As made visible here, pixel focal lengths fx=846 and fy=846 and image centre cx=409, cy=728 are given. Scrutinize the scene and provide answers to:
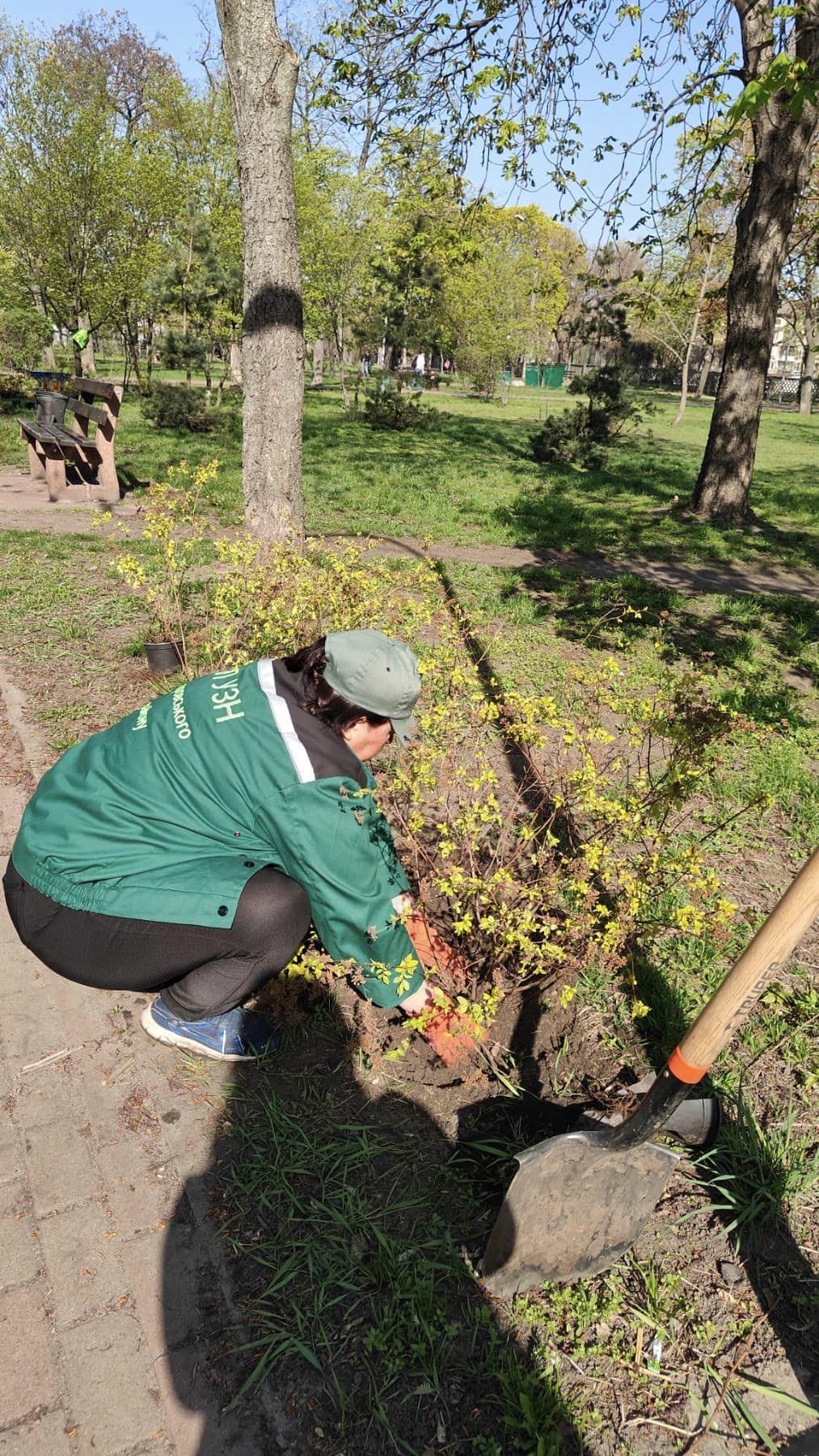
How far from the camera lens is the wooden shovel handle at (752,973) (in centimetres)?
154

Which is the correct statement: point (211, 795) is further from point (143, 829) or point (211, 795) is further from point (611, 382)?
point (611, 382)

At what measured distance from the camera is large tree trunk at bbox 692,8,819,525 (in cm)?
891

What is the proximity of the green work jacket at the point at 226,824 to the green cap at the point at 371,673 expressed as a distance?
127mm

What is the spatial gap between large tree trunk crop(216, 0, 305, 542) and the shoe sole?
302 centimetres

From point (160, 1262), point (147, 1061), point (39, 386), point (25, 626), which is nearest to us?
point (160, 1262)

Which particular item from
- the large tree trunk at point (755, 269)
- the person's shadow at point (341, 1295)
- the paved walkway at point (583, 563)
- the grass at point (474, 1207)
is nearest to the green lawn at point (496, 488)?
the paved walkway at point (583, 563)

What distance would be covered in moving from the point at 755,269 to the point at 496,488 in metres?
4.38

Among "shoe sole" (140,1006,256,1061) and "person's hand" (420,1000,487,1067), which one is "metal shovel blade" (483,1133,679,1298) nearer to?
"person's hand" (420,1000,487,1067)

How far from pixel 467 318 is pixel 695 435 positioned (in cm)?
1326

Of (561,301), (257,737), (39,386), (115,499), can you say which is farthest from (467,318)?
(257,737)

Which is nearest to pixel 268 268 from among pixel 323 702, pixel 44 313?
pixel 323 702

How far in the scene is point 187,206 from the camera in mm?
20656

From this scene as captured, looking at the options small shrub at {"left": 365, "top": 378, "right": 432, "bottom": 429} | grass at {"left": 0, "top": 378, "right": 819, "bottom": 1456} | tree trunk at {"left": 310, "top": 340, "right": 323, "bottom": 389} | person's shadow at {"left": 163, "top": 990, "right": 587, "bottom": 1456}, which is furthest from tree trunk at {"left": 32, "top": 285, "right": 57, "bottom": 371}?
person's shadow at {"left": 163, "top": 990, "right": 587, "bottom": 1456}

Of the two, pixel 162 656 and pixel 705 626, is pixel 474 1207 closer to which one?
pixel 162 656
